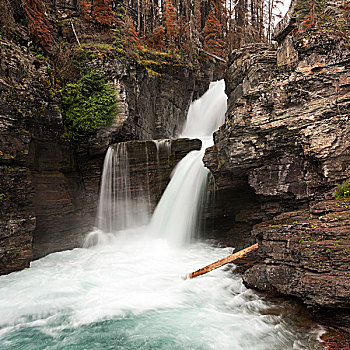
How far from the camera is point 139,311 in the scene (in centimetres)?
586

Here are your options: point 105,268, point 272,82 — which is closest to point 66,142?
point 105,268

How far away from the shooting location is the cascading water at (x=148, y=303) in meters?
4.84

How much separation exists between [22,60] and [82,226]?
7052 mm

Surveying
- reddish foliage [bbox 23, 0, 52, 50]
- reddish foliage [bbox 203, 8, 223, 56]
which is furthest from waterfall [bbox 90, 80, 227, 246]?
reddish foliage [bbox 203, 8, 223, 56]

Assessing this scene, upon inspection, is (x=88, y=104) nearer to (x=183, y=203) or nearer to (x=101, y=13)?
(x=183, y=203)

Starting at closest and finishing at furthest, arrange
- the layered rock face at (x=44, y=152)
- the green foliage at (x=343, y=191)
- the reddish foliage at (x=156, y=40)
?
the green foliage at (x=343, y=191) < the layered rock face at (x=44, y=152) < the reddish foliage at (x=156, y=40)

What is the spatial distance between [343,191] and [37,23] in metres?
13.0

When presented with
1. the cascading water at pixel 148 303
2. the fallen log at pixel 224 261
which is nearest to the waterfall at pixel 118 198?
the cascading water at pixel 148 303

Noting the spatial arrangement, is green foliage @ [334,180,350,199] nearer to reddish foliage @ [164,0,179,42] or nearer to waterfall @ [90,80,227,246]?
waterfall @ [90,80,227,246]

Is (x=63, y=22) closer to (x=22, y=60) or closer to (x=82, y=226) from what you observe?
(x=22, y=60)

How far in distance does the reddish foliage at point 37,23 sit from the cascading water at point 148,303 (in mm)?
8575

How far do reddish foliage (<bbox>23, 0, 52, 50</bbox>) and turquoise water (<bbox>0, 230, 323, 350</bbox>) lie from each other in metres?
9.34

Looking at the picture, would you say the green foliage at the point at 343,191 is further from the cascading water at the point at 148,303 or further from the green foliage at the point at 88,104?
the green foliage at the point at 88,104

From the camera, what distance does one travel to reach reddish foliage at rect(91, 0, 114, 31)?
14.8m
